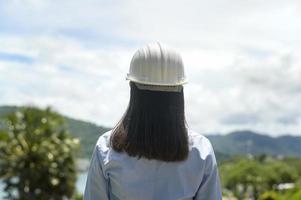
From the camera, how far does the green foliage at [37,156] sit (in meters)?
21.5

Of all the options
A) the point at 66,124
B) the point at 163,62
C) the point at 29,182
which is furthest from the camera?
the point at 66,124

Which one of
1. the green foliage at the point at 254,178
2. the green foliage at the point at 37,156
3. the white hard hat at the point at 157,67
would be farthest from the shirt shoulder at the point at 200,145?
the green foliage at the point at 254,178

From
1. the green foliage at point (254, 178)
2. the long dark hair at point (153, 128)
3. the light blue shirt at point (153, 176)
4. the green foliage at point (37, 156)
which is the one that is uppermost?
the long dark hair at point (153, 128)

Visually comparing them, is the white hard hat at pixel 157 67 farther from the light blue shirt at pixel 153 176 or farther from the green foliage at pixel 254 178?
the green foliage at pixel 254 178

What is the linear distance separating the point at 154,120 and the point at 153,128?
0.10 feet

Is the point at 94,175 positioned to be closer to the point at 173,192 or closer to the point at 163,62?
the point at 173,192

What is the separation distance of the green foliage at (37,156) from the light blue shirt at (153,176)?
19.1m

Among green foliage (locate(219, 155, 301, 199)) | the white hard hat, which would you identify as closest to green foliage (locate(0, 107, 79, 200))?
the white hard hat

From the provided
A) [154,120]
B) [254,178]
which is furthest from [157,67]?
[254,178]

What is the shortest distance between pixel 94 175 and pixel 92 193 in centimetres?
7

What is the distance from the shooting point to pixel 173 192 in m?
2.44

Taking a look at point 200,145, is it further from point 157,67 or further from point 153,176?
point 157,67

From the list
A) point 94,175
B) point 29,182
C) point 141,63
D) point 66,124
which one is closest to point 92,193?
point 94,175

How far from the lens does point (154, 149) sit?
2471mm
